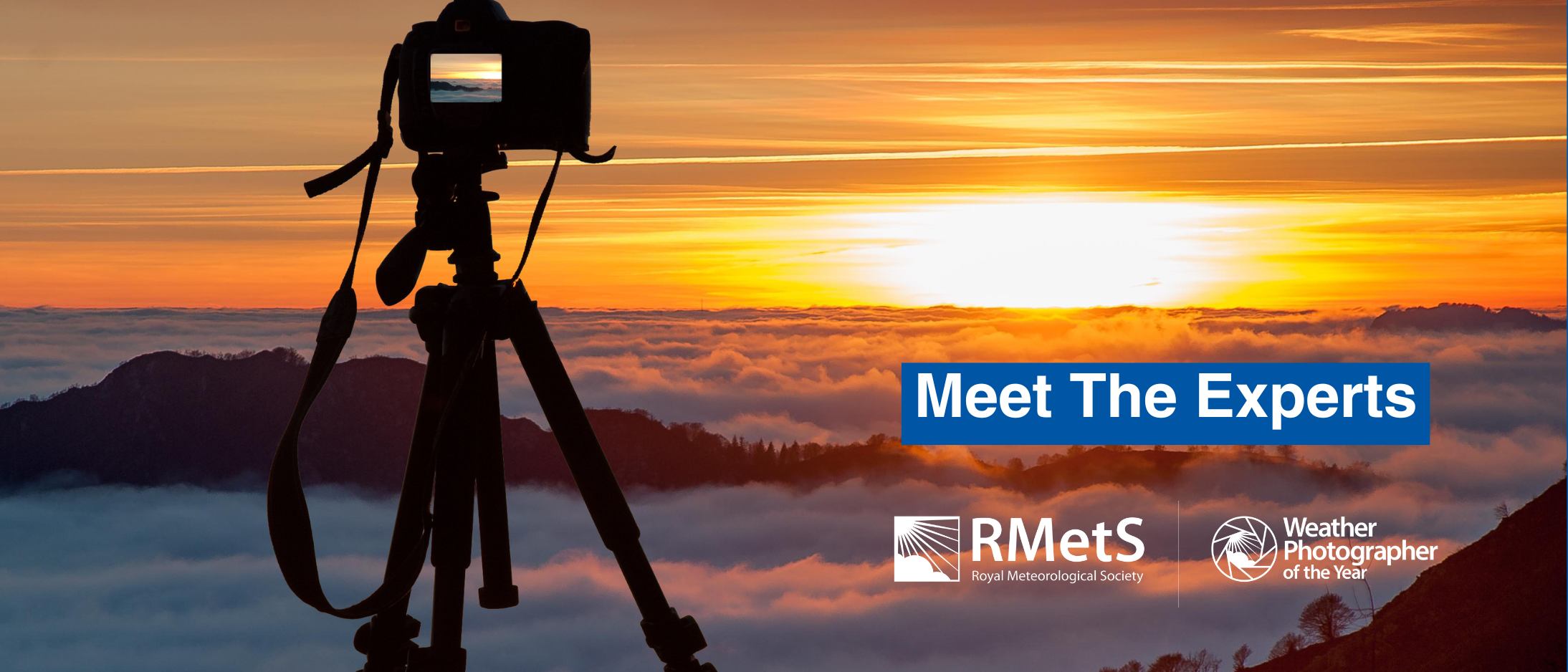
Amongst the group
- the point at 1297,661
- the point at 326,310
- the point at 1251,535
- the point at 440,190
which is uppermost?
the point at 440,190

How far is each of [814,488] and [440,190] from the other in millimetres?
77880

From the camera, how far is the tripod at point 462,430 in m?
3.06

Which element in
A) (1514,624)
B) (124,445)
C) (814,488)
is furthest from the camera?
(124,445)

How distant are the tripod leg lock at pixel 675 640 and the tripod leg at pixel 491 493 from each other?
0.44 metres

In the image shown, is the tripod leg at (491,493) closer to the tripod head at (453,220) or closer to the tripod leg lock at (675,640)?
the tripod head at (453,220)

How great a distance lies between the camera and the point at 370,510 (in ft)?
314

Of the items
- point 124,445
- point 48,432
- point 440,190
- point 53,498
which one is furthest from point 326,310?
point 48,432

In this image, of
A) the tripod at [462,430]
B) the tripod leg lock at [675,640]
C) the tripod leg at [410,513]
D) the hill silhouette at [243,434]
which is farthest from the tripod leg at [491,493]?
the hill silhouette at [243,434]

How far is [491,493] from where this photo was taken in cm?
330

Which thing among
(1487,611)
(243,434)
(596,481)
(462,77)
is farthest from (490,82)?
(243,434)

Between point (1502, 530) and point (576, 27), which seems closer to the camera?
point (576, 27)

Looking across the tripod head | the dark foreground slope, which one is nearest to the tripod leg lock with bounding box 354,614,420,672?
the tripod head

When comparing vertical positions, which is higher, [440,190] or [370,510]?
[440,190]

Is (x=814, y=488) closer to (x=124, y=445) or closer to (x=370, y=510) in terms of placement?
(x=370, y=510)
